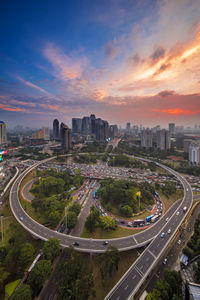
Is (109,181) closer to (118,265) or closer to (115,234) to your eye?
(115,234)

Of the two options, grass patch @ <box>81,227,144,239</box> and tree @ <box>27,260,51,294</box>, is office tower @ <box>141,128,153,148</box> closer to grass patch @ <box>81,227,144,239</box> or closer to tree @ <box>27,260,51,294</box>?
grass patch @ <box>81,227,144,239</box>

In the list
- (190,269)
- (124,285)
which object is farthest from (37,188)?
(190,269)

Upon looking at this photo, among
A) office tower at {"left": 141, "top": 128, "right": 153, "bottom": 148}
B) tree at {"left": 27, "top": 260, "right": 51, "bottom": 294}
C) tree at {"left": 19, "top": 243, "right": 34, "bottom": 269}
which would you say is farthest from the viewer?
office tower at {"left": 141, "top": 128, "right": 153, "bottom": 148}

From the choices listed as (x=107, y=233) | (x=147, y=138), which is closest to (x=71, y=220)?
(x=107, y=233)

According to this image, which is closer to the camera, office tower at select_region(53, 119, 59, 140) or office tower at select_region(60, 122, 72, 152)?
office tower at select_region(60, 122, 72, 152)

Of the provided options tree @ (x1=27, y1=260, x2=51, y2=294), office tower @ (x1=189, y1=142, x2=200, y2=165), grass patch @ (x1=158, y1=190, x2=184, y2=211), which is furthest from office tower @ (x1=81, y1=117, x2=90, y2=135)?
tree @ (x1=27, y1=260, x2=51, y2=294)

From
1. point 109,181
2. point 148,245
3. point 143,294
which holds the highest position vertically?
point 109,181

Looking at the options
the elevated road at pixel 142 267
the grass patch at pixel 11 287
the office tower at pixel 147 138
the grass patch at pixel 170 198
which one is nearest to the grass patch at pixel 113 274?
the elevated road at pixel 142 267

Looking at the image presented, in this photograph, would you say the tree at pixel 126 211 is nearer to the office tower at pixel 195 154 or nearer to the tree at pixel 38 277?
the tree at pixel 38 277
